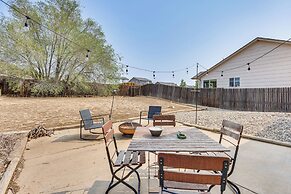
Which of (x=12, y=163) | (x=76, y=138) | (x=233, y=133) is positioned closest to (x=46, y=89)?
(x=76, y=138)

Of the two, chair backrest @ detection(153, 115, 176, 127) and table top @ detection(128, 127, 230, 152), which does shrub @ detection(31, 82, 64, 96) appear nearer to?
chair backrest @ detection(153, 115, 176, 127)

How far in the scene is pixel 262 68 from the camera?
12.7m

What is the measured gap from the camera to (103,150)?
3.95 m

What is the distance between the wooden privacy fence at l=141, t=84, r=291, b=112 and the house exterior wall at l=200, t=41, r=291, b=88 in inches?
47.1

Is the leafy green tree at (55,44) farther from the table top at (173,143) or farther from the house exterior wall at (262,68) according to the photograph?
the table top at (173,143)

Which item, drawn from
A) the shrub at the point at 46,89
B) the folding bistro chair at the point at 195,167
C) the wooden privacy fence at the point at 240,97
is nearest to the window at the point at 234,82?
the wooden privacy fence at the point at 240,97

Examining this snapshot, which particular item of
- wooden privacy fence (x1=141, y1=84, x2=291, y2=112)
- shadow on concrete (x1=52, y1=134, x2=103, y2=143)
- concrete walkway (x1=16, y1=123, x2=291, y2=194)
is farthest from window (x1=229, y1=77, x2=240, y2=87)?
shadow on concrete (x1=52, y1=134, x2=103, y2=143)

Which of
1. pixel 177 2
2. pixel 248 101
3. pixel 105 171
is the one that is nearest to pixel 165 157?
pixel 105 171

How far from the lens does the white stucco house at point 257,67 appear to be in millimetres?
11625

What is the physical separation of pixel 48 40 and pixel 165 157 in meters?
16.0

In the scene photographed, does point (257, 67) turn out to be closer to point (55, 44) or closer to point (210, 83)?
point (210, 83)

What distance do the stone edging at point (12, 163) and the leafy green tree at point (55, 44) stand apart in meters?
10.9

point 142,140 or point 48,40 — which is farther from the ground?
point 48,40

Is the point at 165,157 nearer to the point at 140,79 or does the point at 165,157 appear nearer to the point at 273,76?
the point at 273,76
